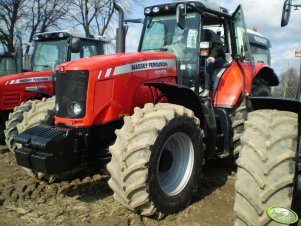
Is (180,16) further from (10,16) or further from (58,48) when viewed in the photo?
(10,16)

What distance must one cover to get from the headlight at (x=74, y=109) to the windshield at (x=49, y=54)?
449 cm

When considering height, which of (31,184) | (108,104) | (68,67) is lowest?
(31,184)

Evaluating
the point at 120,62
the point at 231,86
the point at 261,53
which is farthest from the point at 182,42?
the point at 261,53

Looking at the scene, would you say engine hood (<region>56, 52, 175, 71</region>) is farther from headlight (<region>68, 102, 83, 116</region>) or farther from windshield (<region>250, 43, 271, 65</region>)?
windshield (<region>250, 43, 271, 65</region>)

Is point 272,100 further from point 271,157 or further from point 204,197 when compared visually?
point 204,197

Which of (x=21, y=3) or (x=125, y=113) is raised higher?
(x=21, y=3)

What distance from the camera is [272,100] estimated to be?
3496 millimetres

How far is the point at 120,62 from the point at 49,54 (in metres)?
5.16

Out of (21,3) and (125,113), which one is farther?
(21,3)

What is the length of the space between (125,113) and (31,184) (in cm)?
169

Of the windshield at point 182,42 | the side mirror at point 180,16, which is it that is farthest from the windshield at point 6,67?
the side mirror at point 180,16

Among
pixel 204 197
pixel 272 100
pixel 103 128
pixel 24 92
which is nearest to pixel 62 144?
pixel 103 128

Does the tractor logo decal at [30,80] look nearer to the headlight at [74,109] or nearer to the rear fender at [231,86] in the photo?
the headlight at [74,109]

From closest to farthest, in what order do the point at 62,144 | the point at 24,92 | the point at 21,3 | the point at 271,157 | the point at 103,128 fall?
the point at 271,157 → the point at 62,144 → the point at 103,128 → the point at 24,92 → the point at 21,3
